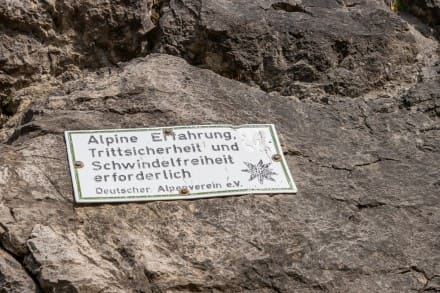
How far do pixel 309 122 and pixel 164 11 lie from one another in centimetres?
116

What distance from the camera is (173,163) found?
136 inches

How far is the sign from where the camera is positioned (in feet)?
10.9

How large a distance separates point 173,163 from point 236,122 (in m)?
0.47

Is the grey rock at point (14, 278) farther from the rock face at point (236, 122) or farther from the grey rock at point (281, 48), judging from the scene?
the grey rock at point (281, 48)

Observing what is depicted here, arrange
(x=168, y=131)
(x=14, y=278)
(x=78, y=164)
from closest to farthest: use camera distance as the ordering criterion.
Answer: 1. (x=14, y=278)
2. (x=78, y=164)
3. (x=168, y=131)

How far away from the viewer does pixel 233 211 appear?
132 inches

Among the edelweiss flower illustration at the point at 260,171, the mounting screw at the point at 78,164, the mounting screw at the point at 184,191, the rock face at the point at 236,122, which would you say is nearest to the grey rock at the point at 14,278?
the rock face at the point at 236,122

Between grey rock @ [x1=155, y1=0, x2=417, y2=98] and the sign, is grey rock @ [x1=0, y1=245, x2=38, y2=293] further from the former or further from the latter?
grey rock @ [x1=155, y1=0, x2=417, y2=98]

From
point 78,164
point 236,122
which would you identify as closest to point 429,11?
point 236,122

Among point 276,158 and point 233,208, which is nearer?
point 233,208

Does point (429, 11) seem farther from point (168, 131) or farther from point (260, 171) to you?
point (168, 131)

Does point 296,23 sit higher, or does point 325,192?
point 296,23

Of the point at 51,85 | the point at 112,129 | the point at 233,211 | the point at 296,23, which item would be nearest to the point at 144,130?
the point at 112,129

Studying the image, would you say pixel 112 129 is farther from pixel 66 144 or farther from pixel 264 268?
pixel 264 268
